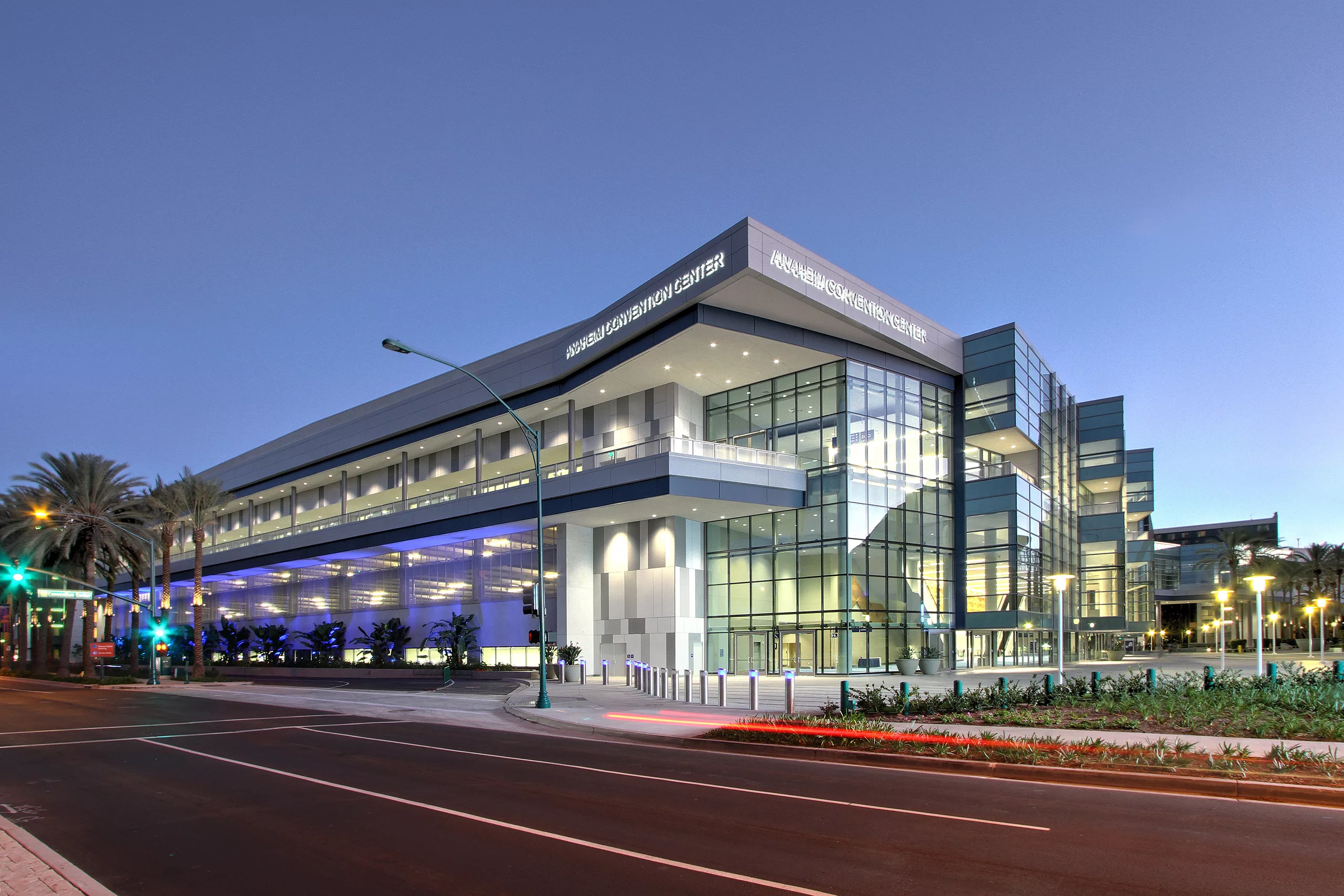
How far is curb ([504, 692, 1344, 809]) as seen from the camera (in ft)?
37.1

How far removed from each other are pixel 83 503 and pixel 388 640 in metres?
19.7

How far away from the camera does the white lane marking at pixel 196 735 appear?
64.1 ft

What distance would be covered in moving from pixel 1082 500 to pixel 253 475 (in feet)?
215

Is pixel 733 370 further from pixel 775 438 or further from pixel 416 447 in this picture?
pixel 416 447

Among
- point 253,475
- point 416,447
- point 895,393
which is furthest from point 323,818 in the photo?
point 253,475

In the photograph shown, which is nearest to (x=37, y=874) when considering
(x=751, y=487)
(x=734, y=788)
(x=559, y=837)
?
(x=559, y=837)

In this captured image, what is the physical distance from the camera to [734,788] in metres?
12.5

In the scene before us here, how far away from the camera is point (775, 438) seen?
4531 cm

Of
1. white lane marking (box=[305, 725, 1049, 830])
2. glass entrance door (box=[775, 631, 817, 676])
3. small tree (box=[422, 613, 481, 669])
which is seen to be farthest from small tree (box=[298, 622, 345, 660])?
white lane marking (box=[305, 725, 1049, 830])

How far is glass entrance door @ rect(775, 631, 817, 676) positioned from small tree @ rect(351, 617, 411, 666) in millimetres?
24695

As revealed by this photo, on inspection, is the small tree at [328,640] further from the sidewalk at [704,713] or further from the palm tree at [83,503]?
the sidewalk at [704,713]

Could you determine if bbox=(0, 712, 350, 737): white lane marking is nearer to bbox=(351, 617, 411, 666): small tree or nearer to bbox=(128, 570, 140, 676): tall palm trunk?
bbox=(351, 617, 411, 666): small tree

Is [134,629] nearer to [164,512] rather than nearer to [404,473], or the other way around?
[164,512]

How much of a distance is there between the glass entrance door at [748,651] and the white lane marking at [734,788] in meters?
27.1
